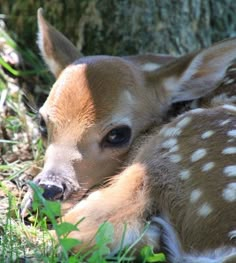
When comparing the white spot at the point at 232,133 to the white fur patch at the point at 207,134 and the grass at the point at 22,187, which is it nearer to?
the white fur patch at the point at 207,134

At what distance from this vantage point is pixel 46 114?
499cm

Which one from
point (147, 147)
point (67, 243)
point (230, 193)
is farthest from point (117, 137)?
point (67, 243)

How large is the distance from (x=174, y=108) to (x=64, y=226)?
1.86 metres

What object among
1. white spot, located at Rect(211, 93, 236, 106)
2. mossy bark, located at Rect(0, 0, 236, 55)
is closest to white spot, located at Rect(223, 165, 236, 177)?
white spot, located at Rect(211, 93, 236, 106)

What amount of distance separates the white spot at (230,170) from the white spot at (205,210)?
0.18 m

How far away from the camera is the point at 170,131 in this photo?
4.46 metres

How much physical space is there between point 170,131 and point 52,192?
0.71 meters

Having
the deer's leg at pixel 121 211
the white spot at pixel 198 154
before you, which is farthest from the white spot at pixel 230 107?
the deer's leg at pixel 121 211

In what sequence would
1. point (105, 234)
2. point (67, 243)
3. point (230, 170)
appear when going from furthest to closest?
point (230, 170) < point (105, 234) < point (67, 243)

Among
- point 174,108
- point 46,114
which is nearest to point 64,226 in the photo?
point 46,114

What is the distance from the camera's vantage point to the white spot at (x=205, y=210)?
12.6ft

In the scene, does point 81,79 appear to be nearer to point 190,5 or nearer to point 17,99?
point 17,99

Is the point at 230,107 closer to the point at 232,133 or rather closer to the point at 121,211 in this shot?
the point at 232,133

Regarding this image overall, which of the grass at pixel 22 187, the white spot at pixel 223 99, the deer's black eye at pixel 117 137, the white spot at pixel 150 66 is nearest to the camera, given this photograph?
the grass at pixel 22 187
